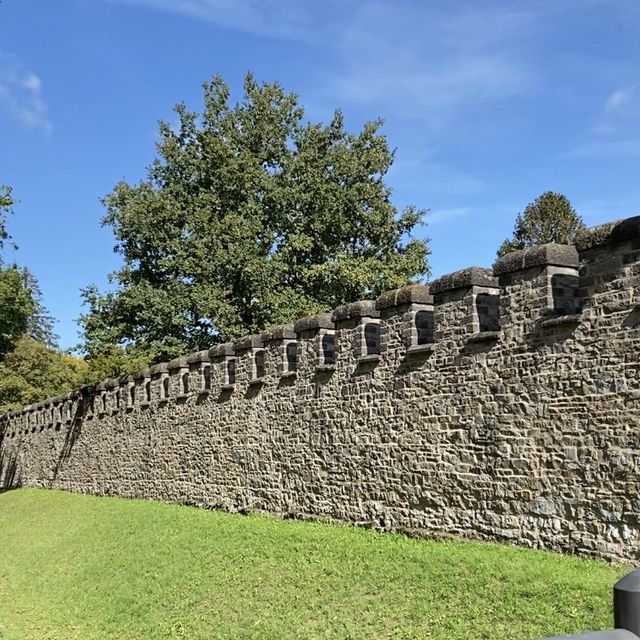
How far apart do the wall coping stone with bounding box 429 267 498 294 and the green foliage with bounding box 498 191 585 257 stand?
110ft

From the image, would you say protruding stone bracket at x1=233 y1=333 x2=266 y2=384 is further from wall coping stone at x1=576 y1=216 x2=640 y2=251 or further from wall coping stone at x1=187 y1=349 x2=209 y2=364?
wall coping stone at x1=576 y1=216 x2=640 y2=251

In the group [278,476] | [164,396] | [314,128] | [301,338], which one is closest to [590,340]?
[301,338]

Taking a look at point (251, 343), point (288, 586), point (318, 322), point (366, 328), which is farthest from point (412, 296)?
point (251, 343)

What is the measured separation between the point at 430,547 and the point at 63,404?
21.2 m

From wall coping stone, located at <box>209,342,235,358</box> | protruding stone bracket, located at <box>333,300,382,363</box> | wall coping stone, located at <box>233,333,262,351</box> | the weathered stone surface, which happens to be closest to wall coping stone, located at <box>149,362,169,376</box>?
the weathered stone surface

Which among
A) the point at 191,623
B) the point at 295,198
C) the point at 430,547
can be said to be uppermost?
the point at 295,198

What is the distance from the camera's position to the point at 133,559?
12945 millimetres

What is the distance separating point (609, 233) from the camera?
845 centimetres

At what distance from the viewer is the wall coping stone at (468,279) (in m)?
10.4

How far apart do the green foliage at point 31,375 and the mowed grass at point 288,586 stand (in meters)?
32.5

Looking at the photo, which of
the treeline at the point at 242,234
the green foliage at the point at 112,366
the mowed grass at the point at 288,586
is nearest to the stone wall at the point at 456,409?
the mowed grass at the point at 288,586

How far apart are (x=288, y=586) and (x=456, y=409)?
318cm

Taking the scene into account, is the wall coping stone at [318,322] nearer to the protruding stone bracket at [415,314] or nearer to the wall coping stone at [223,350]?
the protruding stone bracket at [415,314]

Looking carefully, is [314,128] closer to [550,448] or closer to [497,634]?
[550,448]
